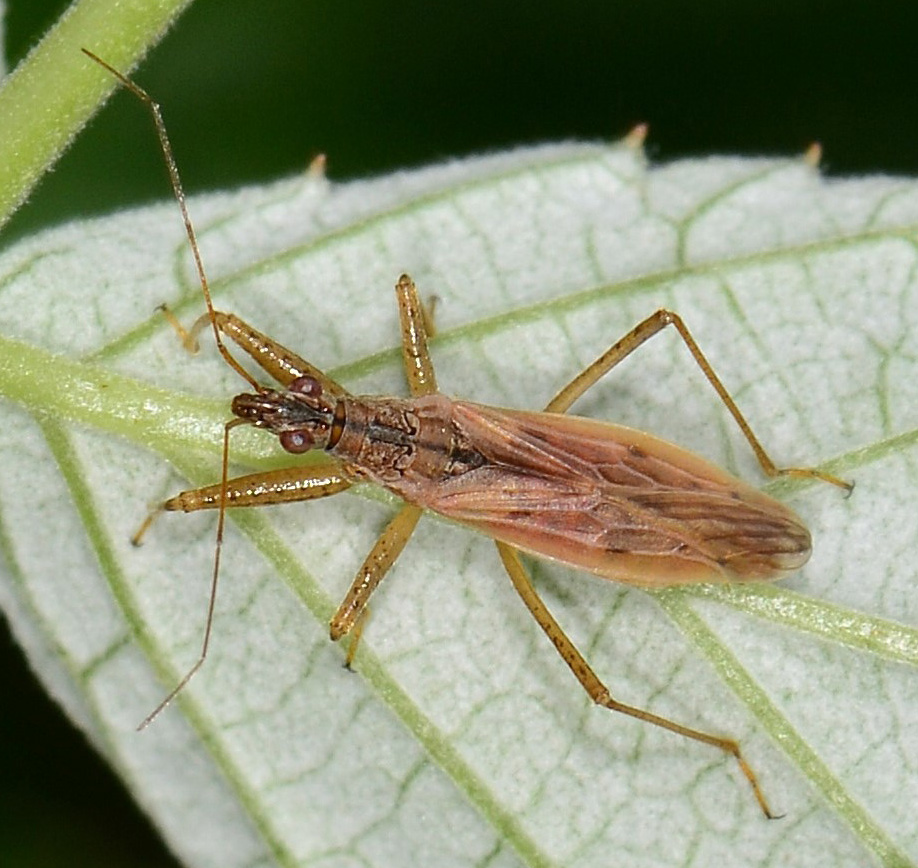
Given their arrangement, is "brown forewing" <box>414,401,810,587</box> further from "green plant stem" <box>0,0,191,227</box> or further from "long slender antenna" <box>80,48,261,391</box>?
"green plant stem" <box>0,0,191,227</box>

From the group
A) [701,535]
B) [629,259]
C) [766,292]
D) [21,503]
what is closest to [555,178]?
[629,259]

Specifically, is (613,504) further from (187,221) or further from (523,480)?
(187,221)

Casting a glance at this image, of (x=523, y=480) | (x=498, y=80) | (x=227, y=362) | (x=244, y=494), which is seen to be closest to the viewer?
(x=244, y=494)

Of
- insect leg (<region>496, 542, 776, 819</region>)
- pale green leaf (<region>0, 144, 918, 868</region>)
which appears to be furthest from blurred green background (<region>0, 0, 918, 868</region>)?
insect leg (<region>496, 542, 776, 819</region>)

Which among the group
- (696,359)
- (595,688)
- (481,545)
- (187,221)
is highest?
(696,359)

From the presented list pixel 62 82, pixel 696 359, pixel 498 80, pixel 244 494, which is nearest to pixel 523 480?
pixel 696 359

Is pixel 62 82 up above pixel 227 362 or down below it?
above
